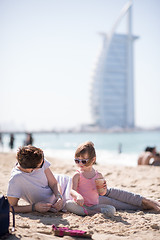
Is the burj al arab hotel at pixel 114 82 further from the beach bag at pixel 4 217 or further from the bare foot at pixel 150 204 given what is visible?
the beach bag at pixel 4 217

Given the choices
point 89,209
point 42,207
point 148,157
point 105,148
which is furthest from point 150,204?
point 105,148

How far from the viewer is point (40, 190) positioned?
9.32 feet

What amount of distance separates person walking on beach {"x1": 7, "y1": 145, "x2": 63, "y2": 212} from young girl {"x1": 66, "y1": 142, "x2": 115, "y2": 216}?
185mm

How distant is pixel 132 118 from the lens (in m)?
92.7

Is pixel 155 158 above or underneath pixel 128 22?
underneath

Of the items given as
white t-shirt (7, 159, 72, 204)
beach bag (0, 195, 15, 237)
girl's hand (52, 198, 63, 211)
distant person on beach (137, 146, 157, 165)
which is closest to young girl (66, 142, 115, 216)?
girl's hand (52, 198, 63, 211)

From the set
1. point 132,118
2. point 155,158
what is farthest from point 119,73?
point 155,158

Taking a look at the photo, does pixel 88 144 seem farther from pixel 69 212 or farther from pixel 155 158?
pixel 155 158

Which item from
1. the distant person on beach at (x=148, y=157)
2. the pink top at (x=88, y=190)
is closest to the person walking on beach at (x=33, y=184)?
the pink top at (x=88, y=190)

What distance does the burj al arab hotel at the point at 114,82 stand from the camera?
87.4 m

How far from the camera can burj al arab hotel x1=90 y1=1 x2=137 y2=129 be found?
87.4 m

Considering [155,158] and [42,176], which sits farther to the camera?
[155,158]

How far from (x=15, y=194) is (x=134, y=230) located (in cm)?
114

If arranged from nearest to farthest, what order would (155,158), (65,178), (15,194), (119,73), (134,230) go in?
1. (134,230)
2. (15,194)
3. (65,178)
4. (155,158)
5. (119,73)
